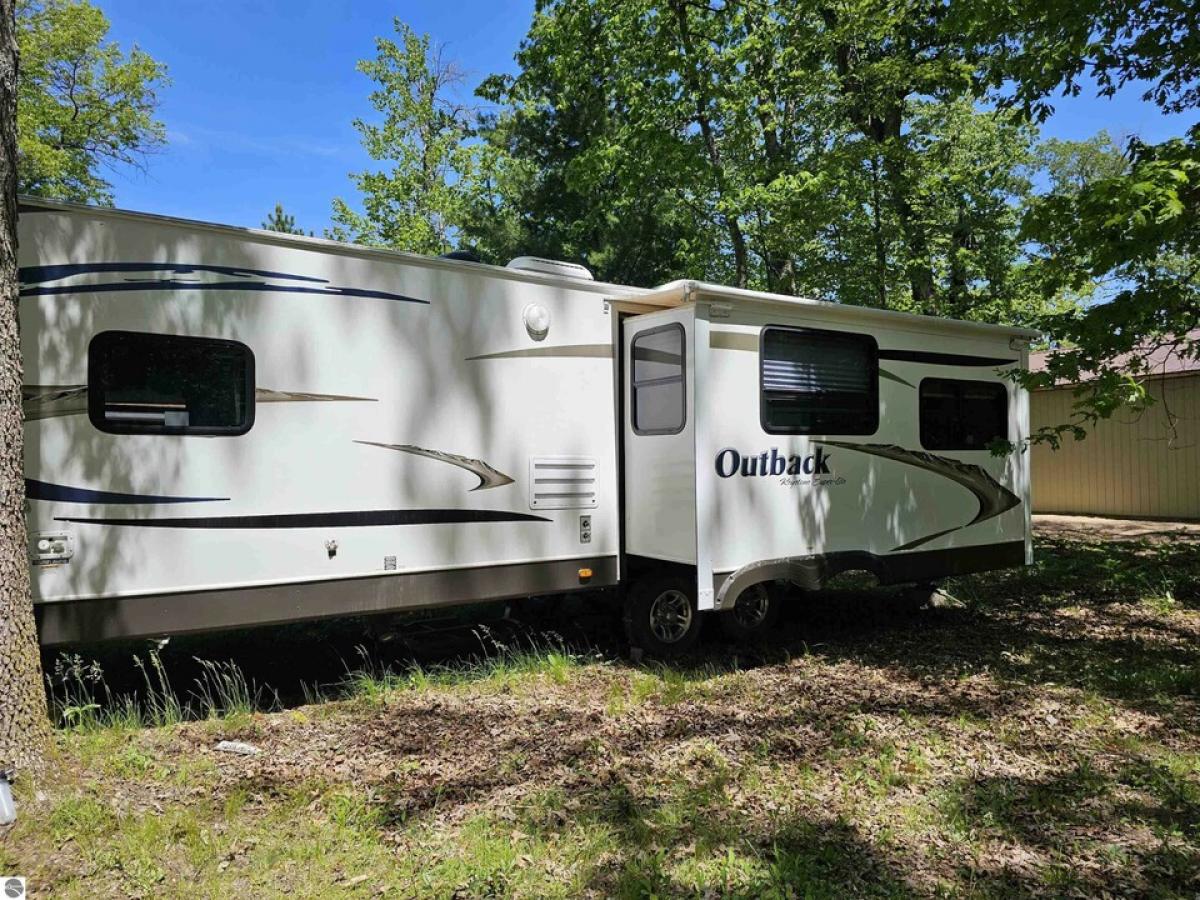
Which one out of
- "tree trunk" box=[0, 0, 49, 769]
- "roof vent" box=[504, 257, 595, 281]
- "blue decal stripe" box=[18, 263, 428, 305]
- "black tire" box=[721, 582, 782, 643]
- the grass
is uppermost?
"roof vent" box=[504, 257, 595, 281]

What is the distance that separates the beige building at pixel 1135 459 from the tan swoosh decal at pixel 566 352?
10483 millimetres

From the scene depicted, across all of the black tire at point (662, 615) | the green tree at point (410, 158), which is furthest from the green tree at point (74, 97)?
the black tire at point (662, 615)

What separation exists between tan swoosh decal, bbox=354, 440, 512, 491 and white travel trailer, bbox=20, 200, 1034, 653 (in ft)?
0.05

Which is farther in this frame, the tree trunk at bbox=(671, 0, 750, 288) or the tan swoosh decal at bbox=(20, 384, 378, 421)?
the tree trunk at bbox=(671, 0, 750, 288)

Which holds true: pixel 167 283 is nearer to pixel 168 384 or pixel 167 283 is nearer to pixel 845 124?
pixel 168 384

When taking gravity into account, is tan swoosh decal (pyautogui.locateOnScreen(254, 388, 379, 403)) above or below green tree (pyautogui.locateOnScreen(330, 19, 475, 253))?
below

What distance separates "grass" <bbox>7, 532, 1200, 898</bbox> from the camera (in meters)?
2.89

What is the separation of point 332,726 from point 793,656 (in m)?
3.31

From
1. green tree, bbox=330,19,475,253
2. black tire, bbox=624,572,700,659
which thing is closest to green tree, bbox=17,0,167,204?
green tree, bbox=330,19,475,253

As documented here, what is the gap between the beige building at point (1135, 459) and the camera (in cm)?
1303

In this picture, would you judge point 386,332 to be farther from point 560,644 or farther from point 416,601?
point 560,644

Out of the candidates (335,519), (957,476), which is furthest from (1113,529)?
(335,519)

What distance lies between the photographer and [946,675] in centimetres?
530

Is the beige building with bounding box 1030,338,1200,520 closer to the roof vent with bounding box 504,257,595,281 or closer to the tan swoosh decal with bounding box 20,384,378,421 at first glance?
the roof vent with bounding box 504,257,595,281
